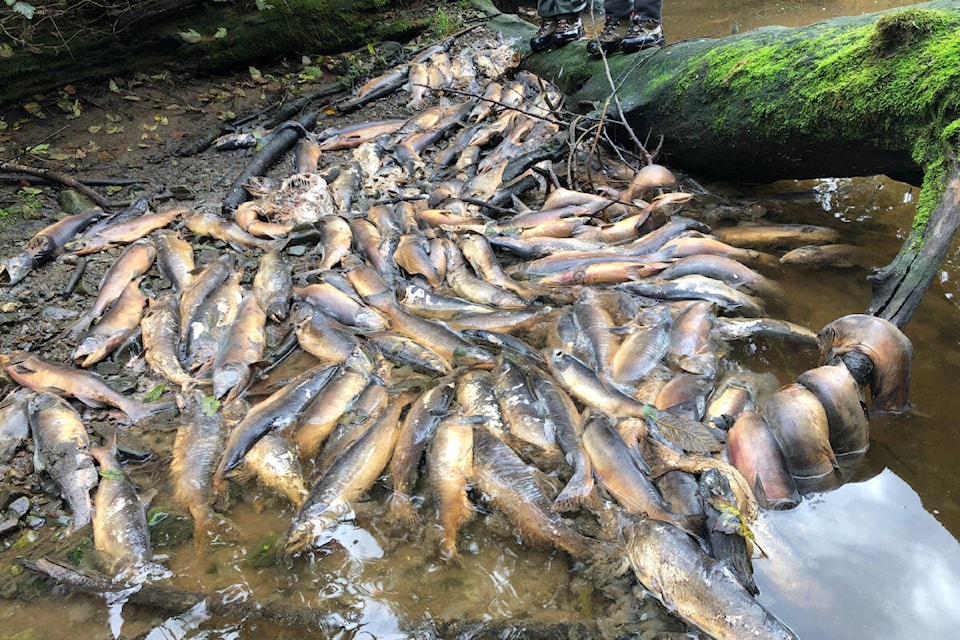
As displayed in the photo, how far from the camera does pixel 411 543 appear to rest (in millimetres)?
2729

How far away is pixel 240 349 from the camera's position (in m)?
3.86

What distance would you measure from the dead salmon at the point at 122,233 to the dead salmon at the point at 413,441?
3.56m

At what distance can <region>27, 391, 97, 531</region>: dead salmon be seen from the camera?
2969 millimetres

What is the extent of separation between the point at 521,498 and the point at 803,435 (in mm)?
1397

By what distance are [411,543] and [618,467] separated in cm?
106

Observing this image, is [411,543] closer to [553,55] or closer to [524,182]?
[524,182]

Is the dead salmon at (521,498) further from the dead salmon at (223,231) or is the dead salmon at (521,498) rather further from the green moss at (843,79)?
the green moss at (843,79)

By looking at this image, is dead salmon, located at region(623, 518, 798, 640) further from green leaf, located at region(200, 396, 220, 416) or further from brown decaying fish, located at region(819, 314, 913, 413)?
green leaf, located at region(200, 396, 220, 416)

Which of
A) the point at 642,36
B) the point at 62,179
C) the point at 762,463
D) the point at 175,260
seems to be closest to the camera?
the point at 762,463

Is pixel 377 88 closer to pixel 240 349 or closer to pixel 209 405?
pixel 240 349

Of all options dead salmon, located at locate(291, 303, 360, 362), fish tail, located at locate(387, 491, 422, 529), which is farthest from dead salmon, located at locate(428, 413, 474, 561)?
dead salmon, located at locate(291, 303, 360, 362)

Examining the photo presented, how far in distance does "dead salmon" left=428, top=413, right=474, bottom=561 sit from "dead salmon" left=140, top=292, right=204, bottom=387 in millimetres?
1704

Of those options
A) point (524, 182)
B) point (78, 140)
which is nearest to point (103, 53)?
point (78, 140)

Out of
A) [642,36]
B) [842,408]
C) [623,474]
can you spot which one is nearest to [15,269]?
[623,474]
